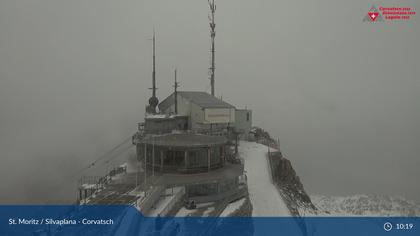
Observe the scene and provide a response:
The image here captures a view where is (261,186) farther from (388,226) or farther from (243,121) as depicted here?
(243,121)

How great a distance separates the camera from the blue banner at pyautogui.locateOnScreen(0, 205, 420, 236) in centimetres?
1425

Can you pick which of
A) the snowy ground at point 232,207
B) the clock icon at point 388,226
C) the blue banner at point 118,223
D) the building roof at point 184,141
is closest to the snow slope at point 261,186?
the snowy ground at point 232,207

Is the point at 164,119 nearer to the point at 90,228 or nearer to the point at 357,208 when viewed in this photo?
the point at 90,228

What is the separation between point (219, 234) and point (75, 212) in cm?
830

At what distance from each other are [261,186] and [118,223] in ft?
53.3

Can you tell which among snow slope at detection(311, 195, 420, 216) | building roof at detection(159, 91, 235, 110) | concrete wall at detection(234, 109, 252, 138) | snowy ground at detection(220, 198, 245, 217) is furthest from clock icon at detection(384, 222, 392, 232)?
snow slope at detection(311, 195, 420, 216)

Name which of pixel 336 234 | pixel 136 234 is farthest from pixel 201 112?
pixel 136 234

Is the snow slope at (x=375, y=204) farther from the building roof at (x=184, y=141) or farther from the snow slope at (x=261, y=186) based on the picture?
the building roof at (x=184, y=141)

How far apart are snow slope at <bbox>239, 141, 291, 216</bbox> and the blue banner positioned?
9.01ft

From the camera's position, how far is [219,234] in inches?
697

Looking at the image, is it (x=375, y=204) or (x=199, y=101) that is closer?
(x=199, y=101)

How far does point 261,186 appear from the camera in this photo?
2794 centimetres

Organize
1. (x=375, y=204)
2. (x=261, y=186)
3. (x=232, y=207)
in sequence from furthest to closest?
(x=375, y=204) → (x=261, y=186) → (x=232, y=207)

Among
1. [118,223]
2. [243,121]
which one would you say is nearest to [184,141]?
[118,223]
